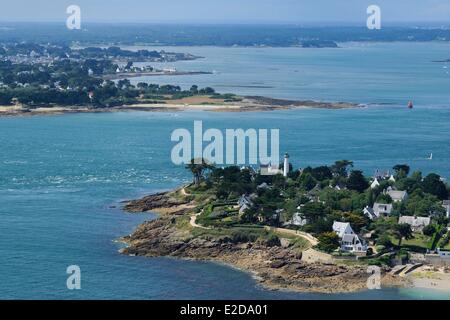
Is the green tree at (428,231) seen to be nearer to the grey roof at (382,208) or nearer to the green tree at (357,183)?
the grey roof at (382,208)

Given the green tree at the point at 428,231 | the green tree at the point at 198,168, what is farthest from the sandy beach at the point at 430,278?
the green tree at the point at 198,168

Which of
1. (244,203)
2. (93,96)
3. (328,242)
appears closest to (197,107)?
(93,96)

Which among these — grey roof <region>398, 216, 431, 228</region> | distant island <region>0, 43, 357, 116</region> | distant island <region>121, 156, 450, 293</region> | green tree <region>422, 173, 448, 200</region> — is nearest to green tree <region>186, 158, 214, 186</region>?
distant island <region>121, 156, 450, 293</region>

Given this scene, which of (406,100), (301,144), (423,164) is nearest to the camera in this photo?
(423,164)

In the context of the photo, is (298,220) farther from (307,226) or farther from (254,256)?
(254,256)

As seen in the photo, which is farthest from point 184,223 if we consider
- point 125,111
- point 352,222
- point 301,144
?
point 125,111

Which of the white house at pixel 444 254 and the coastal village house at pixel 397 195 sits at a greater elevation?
the coastal village house at pixel 397 195

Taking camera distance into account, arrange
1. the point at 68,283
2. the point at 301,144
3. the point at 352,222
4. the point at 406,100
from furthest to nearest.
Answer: the point at 406,100 < the point at 301,144 < the point at 352,222 < the point at 68,283
